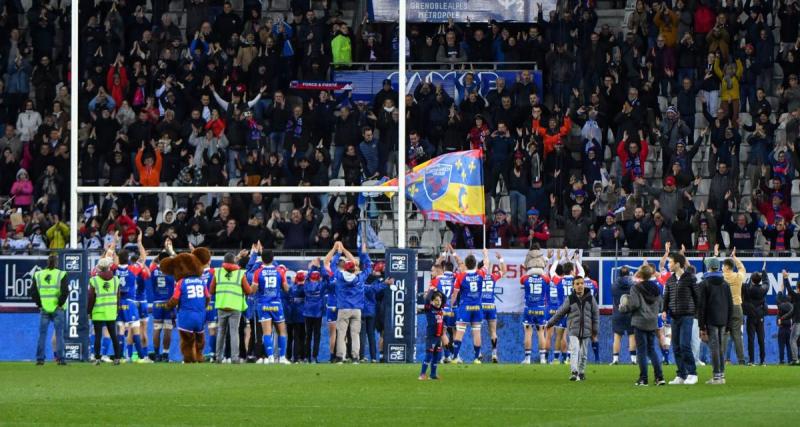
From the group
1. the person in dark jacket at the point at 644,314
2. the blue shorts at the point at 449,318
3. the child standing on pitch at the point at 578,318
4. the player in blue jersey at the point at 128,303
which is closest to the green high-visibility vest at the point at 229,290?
the player in blue jersey at the point at 128,303

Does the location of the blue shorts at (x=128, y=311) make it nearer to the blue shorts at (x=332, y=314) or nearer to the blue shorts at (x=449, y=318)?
the blue shorts at (x=332, y=314)

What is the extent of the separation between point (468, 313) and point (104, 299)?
6420mm

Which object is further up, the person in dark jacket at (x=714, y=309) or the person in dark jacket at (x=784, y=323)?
the person in dark jacket at (x=714, y=309)

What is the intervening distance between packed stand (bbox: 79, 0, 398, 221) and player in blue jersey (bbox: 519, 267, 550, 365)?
5.16 m

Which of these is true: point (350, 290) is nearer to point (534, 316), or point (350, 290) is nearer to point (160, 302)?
point (160, 302)

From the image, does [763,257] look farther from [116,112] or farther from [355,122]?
[116,112]

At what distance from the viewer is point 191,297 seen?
28078 mm

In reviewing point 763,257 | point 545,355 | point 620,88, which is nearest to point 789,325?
point 763,257

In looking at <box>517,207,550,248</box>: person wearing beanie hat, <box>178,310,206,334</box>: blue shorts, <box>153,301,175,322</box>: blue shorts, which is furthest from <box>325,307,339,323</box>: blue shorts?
<box>517,207,550,248</box>: person wearing beanie hat

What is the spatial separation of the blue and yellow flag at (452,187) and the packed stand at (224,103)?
2.92 m

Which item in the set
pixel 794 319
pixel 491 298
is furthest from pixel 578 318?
pixel 794 319

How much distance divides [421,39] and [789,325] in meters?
11.3

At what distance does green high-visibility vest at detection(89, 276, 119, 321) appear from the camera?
27.8m

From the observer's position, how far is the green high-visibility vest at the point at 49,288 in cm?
2747
